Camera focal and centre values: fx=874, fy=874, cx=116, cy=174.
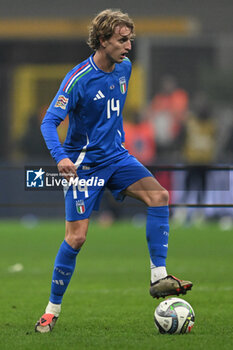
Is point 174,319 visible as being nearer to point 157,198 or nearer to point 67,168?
point 157,198

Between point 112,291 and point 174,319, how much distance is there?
235 centimetres

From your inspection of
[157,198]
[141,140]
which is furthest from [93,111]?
[141,140]

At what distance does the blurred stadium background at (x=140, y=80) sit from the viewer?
1602cm

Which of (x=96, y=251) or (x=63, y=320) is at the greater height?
(x=63, y=320)

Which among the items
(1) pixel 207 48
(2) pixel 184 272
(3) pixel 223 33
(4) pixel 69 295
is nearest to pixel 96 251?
(2) pixel 184 272

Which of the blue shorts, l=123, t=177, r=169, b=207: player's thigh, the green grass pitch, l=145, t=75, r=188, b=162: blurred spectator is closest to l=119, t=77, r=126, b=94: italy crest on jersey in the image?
the blue shorts

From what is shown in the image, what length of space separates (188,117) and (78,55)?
10.5 feet

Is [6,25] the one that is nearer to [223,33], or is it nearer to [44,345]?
[223,33]

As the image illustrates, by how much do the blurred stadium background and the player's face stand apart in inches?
322

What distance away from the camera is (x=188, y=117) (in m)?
17.3

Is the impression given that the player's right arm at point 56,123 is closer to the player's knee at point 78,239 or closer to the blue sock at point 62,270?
the player's knee at point 78,239

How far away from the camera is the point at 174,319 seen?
5301mm

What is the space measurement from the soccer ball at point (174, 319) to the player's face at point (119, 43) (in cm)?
156

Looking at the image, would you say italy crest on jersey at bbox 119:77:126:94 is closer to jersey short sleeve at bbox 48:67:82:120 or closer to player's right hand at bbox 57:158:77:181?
jersey short sleeve at bbox 48:67:82:120
